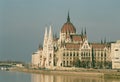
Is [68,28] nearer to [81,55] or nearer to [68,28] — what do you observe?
[68,28]

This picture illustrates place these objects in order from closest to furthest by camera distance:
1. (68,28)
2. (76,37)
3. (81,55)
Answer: (81,55) < (76,37) < (68,28)

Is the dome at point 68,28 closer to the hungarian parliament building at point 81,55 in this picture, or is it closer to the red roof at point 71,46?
the hungarian parliament building at point 81,55

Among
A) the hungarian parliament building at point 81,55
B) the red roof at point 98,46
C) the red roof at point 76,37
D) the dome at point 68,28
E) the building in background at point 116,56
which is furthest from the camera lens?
the dome at point 68,28

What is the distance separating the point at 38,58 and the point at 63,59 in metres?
37.4

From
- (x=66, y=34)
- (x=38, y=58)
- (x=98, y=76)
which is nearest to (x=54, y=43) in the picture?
(x=66, y=34)

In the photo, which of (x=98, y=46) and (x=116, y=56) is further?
(x=98, y=46)

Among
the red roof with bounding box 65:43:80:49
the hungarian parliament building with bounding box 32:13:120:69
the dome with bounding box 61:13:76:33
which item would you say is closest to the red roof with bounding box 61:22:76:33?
the dome with bounding box 61:13:76:33

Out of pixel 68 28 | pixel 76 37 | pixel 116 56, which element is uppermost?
pixel 68 28

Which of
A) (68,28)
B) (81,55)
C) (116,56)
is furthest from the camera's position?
(68,28)

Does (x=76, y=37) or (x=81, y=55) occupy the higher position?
(x=76, y=37)

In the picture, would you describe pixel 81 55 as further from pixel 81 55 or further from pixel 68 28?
pixel 68 28

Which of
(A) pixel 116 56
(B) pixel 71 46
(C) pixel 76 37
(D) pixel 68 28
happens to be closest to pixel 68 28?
(D) pixel 68 28

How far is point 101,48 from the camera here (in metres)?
131

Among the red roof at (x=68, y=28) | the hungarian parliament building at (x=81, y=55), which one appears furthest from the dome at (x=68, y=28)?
the hungarian parliament building at (x=81, y=55)
